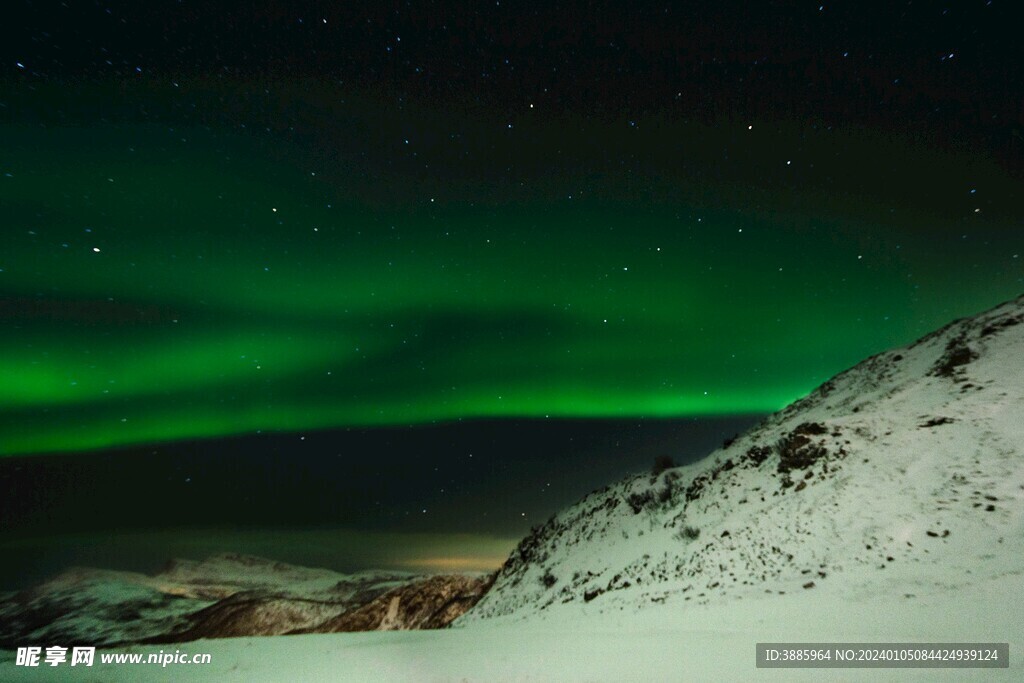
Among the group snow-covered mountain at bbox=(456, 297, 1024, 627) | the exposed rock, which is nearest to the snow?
snow-covered mountain at bbox=(456, 297, 1024, 627)

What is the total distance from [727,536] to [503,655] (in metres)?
14.6

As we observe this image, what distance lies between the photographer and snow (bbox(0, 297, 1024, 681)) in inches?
448

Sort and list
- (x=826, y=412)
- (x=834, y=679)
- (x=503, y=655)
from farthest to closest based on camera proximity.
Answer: (x=826, y=412)
(x=503, y=655)
(x=834, y=679)

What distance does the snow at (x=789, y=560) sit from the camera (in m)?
11.4

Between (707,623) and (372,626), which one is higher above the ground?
(707,623)

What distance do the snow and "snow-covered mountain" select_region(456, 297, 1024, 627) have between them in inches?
3.5

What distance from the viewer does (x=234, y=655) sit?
13.4 meters

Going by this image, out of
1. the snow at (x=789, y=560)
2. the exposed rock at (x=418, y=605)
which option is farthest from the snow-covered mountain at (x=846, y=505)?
the exposed rock at (x=418, y=605)

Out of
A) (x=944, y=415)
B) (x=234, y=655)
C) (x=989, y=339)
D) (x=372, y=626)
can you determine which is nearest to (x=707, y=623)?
(x=234, y=655)

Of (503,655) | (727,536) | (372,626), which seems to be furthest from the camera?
(372,626)

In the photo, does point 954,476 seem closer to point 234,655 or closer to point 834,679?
point 834,679

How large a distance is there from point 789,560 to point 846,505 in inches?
149

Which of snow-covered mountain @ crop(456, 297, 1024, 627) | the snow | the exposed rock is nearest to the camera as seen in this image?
the snow

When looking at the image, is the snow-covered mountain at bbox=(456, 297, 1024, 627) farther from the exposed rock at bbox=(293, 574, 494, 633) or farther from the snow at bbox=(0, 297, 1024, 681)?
the exposed rock at bbox=(293, 574, 494, 633)
